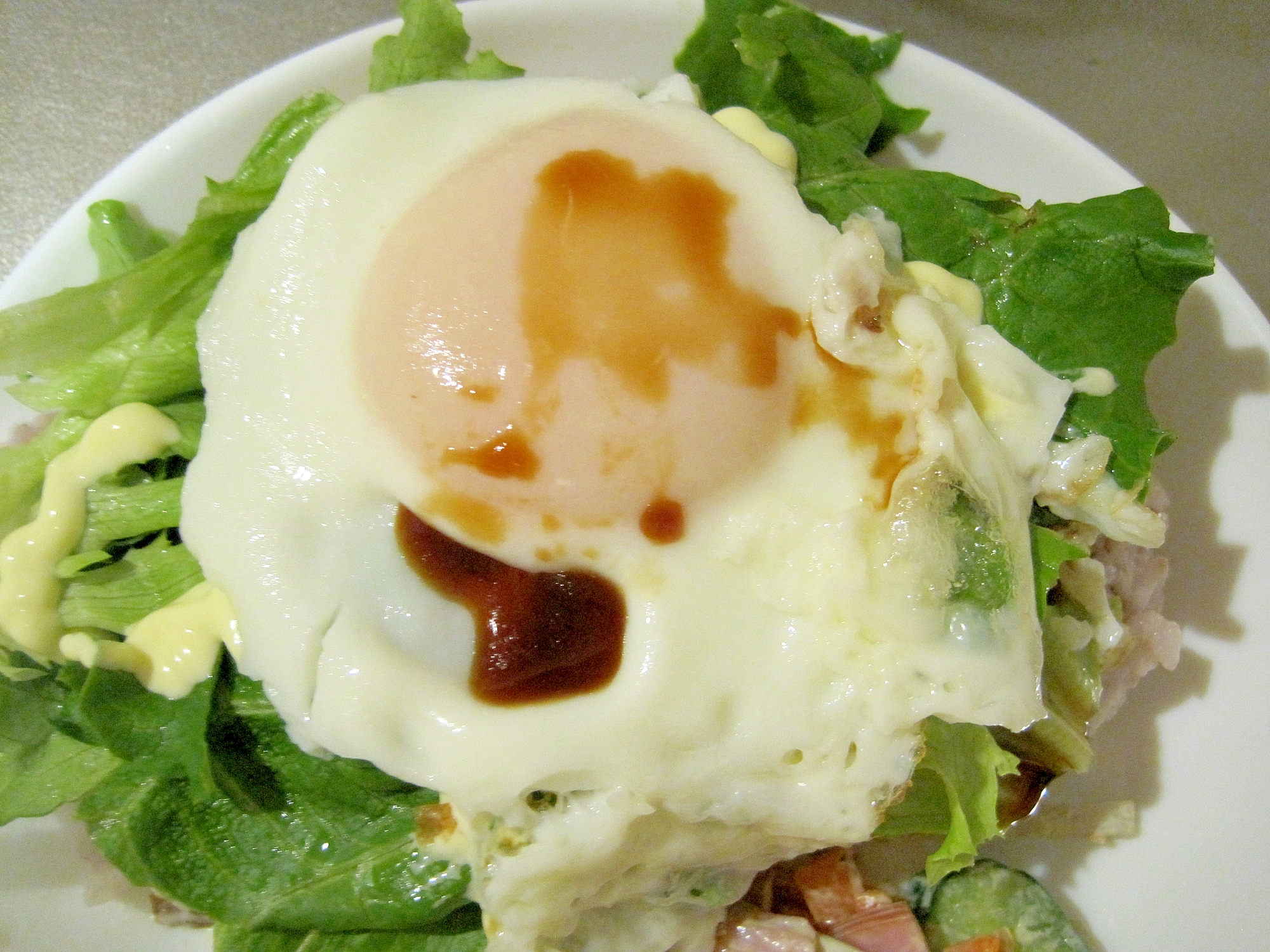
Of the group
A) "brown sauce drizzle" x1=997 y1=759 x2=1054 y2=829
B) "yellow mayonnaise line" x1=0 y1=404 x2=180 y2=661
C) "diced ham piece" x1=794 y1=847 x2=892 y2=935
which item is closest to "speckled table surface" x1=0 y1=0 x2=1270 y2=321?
"yellow mayonnaise line" x1=0 y1=404 x2=180 y2=661

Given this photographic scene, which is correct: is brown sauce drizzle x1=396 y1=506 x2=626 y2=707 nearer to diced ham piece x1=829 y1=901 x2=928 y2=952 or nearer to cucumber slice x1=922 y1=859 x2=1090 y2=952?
diced ham piece x1=829 y1=901 x2=928 y2=952

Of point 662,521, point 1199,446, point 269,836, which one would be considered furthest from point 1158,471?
point 269,836

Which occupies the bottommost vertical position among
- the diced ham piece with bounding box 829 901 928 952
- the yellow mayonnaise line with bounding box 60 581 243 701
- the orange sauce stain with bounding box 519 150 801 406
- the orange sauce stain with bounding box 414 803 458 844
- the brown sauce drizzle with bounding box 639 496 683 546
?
the diced ham piece with bounding box 829 901 928 952

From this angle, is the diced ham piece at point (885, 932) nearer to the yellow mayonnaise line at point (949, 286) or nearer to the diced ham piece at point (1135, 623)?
the diced ham piece at point (1135, 623)

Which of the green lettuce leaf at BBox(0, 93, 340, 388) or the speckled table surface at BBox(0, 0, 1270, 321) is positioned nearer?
the green lettuce leaf at BBox(0, 93, 340, 388)

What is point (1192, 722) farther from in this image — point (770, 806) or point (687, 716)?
point (687, 716)

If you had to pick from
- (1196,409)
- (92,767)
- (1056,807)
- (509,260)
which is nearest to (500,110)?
(509,260)

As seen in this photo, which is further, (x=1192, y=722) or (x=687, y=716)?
(x=1192, y=722)

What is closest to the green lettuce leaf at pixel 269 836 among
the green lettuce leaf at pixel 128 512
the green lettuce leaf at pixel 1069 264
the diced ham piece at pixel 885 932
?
the green lettuce leaf at pixel 128 512
